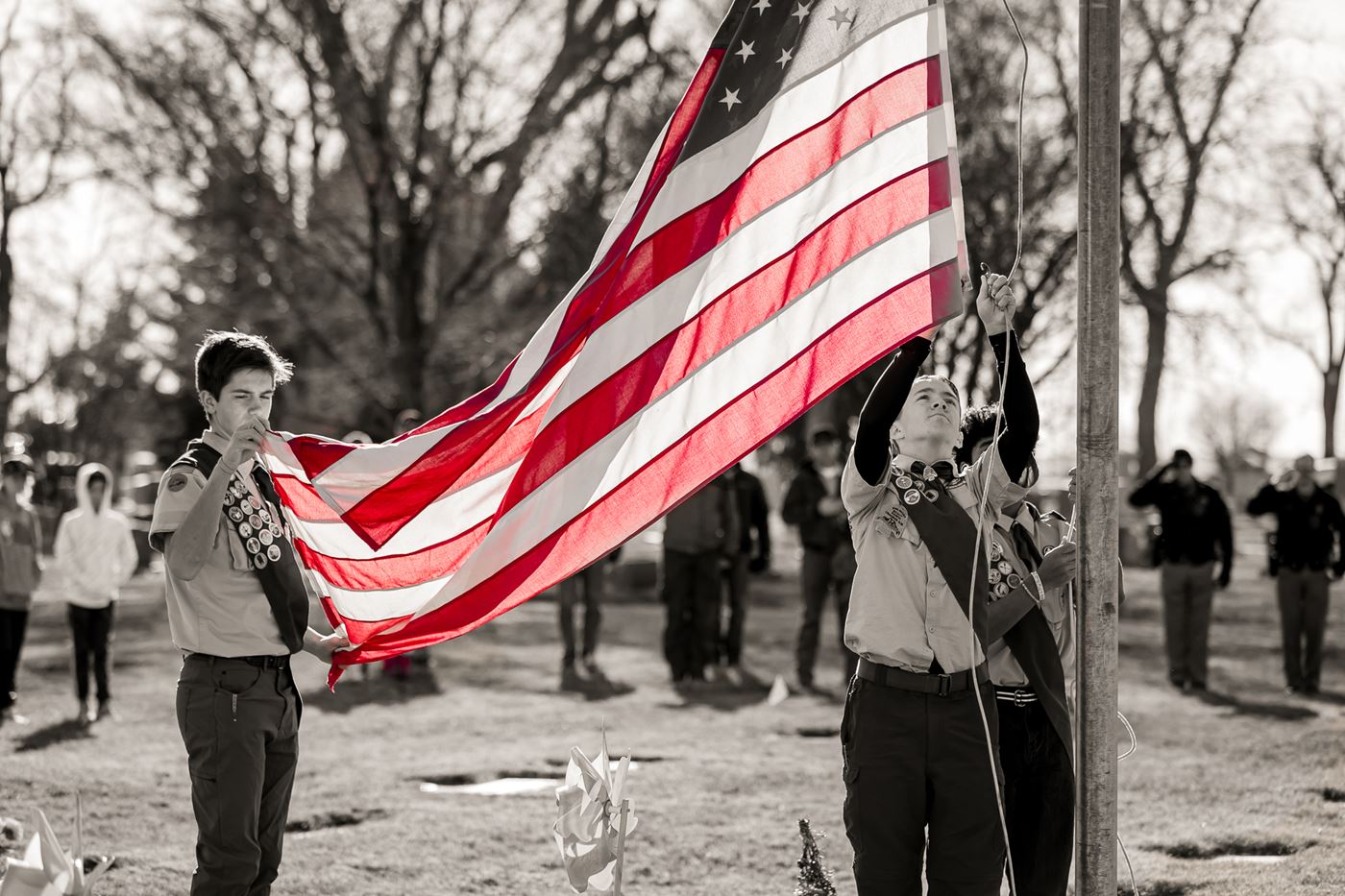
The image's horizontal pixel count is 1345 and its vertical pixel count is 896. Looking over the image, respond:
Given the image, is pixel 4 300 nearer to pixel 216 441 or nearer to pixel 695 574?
pixel 695 574

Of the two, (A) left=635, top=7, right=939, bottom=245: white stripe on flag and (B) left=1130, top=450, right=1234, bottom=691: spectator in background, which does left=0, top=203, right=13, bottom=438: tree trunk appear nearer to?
(B) left=1130, top=450, right=1234, bottom=691: spectator in background

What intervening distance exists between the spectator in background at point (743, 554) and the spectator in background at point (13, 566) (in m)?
5.99

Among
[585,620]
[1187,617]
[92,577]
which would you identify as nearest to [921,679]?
[92,577]

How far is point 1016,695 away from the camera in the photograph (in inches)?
186

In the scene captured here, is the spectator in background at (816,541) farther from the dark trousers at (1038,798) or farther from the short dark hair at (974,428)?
the dark trousers at (1038,798)

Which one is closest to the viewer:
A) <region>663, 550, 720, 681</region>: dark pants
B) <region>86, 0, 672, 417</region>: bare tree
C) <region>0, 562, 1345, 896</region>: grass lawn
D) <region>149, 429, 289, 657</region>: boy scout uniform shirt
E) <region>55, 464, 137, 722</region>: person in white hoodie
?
<region>149, 429, 289, 657</region>: boy scout uniform shirt

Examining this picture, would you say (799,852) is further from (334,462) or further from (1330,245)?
(1330,245)

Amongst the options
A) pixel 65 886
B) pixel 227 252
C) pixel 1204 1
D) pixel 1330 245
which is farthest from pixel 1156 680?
pixel 1330 245

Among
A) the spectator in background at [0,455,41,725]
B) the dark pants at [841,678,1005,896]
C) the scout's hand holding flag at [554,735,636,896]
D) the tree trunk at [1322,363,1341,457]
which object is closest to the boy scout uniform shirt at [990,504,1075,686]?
the dark pants at [841,678,1005,896]

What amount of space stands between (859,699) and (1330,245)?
35.4m

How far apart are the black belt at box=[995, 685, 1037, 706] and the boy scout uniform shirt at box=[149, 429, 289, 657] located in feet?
7.44

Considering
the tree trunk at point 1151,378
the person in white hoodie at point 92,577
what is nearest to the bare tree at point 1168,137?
the tree trunk at point 1151,378

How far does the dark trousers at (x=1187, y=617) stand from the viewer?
13.0 metres

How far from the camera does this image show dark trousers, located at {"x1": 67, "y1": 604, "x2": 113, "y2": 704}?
11406 mm
